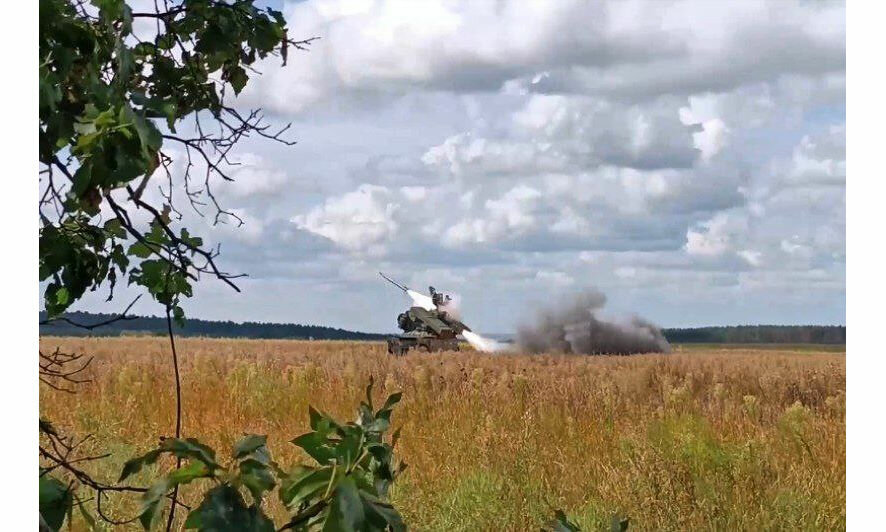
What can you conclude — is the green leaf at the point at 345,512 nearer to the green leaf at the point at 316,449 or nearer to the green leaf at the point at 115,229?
the green leaf at the point at 316,449

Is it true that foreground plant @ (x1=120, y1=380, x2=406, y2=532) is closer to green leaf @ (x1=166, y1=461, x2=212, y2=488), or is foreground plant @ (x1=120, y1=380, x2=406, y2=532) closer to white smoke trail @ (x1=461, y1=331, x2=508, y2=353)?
green leaf @ (x1=166, y1=461, x2=212, y2=488)

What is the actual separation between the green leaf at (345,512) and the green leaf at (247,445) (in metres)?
0.14

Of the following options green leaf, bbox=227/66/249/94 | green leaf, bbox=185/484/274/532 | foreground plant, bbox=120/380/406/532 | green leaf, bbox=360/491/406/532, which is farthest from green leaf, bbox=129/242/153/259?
green leaf, bbox=360/491/406/532

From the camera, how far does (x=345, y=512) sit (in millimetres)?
1354

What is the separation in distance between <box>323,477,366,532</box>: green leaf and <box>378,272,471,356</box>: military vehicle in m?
28.0

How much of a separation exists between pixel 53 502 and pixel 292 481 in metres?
0.52

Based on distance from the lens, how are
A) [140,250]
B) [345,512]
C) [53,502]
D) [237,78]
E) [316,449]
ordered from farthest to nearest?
[237,78], [140,250], [53,502], [316,449], [345,512]

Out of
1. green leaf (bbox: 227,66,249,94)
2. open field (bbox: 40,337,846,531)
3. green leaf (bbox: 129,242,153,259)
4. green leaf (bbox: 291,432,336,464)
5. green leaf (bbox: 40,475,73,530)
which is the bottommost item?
open field (bbox: 40,337,846,531)

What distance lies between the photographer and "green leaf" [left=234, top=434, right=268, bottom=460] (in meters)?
1.41

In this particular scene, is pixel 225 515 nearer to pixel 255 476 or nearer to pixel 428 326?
pixel 255 476

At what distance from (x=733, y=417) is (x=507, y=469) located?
13.0 ft

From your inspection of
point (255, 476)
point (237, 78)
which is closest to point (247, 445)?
point (255, 476)

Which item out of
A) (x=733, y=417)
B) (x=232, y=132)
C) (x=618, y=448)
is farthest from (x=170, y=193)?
(x=733, y=417)
